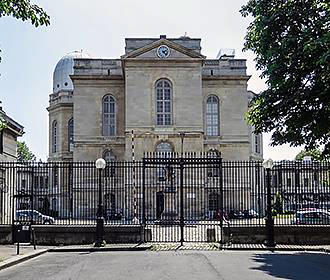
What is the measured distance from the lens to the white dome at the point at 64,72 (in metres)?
73.9

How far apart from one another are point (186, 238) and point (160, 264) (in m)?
8.69

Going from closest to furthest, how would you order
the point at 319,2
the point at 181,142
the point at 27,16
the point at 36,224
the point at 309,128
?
the point at 27,16 < the point at 319,2 < the point at 309,128 < the point at 36,224 < the point at 181,142

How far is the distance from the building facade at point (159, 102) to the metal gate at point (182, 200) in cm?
770

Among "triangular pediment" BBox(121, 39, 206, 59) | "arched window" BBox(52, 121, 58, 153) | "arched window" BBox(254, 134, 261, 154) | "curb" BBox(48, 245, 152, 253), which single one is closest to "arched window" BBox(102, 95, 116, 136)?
"triangular pediment" BBox(121, 39, 206, 59)

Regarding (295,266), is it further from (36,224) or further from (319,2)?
(36,224)

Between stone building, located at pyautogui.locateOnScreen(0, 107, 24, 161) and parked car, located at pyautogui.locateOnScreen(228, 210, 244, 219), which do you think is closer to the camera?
parked car, located at pyautogui.locateOnScreen(228, 210, 244, 219)

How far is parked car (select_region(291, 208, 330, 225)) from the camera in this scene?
22259mm

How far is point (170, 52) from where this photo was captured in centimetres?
5306

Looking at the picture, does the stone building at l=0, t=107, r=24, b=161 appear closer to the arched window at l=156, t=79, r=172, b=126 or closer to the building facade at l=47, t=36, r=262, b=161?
the building facade at l=47, t=36, r=262, b=161

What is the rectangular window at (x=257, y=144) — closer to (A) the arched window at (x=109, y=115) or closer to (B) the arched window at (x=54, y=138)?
(A) the arched window at (x=109, y=115)

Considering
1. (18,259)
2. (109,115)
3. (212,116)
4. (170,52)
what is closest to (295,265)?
(18,259)

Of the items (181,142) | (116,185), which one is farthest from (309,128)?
(181,142)

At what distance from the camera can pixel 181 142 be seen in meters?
51.9

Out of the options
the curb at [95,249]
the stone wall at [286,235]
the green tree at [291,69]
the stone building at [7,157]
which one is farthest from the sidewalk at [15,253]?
the green tree at [291,69]
